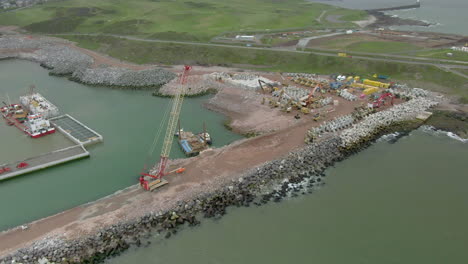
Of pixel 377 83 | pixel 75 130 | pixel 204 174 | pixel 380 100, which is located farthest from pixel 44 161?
pixel 377 83

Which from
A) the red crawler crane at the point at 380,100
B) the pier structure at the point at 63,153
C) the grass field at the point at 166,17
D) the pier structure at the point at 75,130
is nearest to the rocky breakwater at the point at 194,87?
the pier structure at the point at 75,130

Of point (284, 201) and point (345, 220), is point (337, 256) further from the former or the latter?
point (284, 201)

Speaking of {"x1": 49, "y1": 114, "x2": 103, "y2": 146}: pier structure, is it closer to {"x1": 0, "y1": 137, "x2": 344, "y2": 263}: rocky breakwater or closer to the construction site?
the construction site

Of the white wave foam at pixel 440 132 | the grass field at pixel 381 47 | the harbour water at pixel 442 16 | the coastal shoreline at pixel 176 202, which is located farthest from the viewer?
the harbour water at pixel 442 16

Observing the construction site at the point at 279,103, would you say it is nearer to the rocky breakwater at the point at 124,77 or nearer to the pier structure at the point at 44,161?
the rocky breakwater at the point at 124,77

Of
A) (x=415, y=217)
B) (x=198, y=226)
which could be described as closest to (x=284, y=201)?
(x=198, y=226)

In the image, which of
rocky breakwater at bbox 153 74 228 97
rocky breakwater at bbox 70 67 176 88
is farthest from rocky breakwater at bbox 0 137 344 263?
rocky breakwater at bbox 70 67 176 88

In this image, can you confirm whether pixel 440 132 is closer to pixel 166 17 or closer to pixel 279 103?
pixel 279 103
